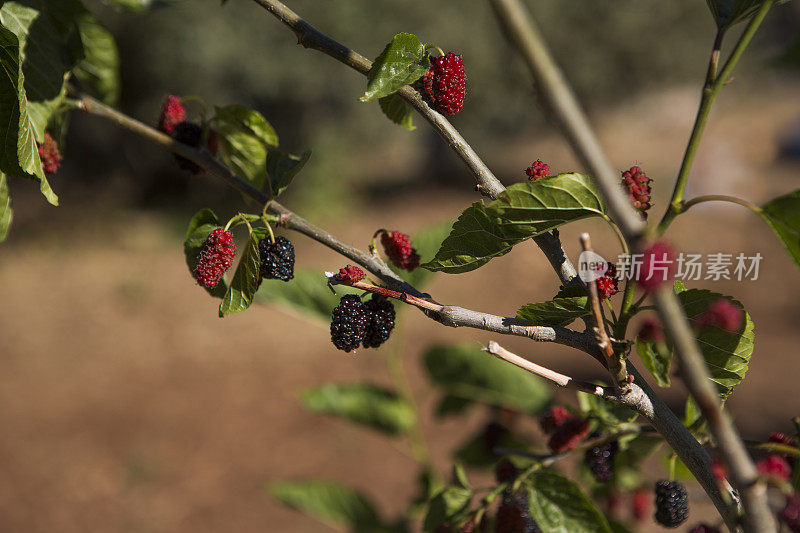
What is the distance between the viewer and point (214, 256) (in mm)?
677

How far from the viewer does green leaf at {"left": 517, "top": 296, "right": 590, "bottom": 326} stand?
541 millimetres

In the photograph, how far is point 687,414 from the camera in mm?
775

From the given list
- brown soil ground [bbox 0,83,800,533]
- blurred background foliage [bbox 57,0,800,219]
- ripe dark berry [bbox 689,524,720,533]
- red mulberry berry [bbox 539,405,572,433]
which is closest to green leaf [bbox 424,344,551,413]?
red mulberry berry [bbox 539,405,572,433]

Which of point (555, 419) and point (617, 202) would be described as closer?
point (617, 202)

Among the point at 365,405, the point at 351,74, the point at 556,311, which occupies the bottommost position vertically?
the point at 351,74

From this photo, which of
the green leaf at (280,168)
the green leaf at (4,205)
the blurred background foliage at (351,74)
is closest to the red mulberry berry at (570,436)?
the green leaf at (280,168)

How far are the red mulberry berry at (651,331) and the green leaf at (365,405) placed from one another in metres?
0.87

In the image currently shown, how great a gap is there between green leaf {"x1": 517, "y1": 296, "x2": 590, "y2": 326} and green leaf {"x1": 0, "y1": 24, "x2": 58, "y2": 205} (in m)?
0.43

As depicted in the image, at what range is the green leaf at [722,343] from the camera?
1.86 feet

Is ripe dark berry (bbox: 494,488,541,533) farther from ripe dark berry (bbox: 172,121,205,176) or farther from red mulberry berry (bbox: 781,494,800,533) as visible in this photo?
ripe dark berry (bbox: 172,121,205,176)

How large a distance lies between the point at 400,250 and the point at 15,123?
41 centimetres

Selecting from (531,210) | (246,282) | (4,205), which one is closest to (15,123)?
(4,205)

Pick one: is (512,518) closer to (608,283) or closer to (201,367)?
(608,283)

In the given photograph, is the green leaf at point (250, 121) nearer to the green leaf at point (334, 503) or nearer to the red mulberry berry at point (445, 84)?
the red mulberry berry at point (445, 84)
